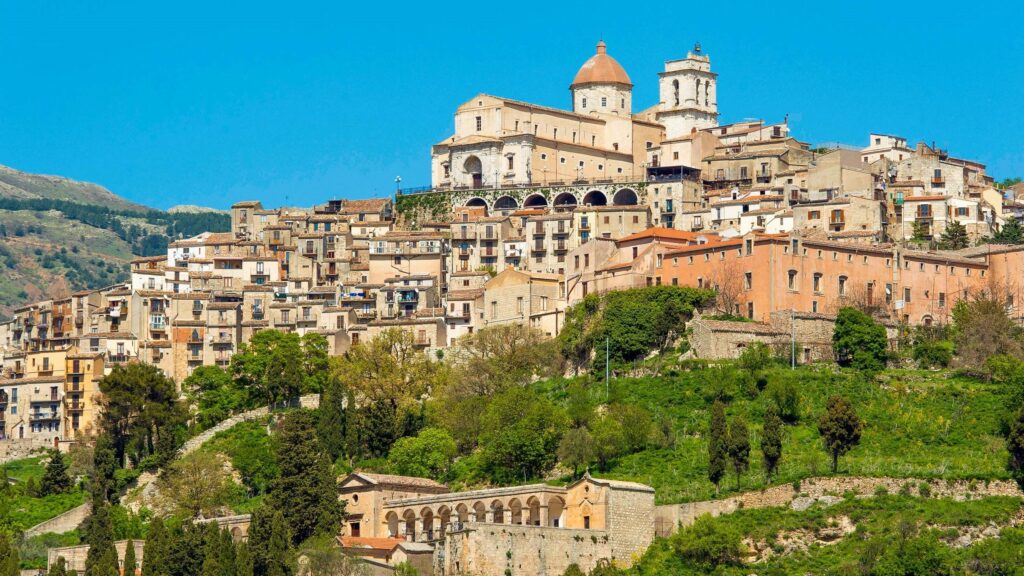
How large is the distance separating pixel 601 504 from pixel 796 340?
66.4ft

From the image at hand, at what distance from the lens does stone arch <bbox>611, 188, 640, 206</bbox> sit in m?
113

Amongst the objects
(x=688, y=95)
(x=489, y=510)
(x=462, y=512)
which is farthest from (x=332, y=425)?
(x=688, y=95)

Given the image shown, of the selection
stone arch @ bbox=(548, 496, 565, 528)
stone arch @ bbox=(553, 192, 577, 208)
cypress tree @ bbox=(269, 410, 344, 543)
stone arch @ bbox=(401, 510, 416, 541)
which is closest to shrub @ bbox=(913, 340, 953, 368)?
stone arch @ bbox=(548, 496, 565, 528)

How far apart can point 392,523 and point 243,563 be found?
371 inches

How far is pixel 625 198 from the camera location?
373 ft

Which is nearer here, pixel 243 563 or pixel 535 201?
pixel 243 563

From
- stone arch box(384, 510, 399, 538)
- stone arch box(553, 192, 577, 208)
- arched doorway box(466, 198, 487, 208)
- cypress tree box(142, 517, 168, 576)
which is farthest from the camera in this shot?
arched doorway box(466, 198, 487, 208)

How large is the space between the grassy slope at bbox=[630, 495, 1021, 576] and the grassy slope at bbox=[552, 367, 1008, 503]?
5.59 feet

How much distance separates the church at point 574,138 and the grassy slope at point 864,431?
106 feet

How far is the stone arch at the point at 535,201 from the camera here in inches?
4530

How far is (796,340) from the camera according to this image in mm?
86688

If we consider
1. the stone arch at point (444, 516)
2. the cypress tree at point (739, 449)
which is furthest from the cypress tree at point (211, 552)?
the cypress tree at point (739, 449)

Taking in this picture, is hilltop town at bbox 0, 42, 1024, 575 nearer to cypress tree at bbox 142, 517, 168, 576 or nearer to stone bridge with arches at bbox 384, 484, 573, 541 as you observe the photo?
stone bridge with arches at bbox 384, 484, 573, 541

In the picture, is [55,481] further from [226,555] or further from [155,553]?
[226,555]
